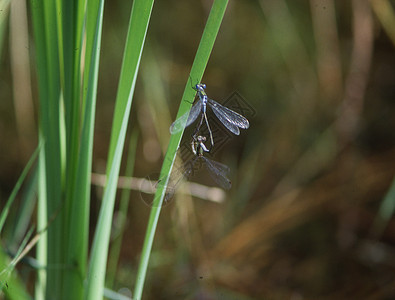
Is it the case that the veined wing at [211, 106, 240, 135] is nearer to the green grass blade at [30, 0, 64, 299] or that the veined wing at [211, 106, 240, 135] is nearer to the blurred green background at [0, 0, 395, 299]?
the green grass blade at [30, 0, 64, 299]

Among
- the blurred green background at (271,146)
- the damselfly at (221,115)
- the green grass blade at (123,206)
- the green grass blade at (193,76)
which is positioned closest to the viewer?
the green grass blade at (193,76)

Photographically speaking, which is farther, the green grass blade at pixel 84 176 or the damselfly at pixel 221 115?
the damselfly at pixel 221 115

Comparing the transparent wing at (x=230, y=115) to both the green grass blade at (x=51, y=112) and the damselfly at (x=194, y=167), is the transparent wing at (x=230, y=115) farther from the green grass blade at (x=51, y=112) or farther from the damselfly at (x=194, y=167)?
the green grass blade at (x=51, y=112)

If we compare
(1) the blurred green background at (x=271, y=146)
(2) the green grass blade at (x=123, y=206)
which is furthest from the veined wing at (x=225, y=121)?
(1) the blurred green background at (x=271, y=146)

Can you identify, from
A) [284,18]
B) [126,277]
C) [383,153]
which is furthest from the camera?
[284,18]

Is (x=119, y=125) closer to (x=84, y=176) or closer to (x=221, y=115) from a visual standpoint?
(x=84, y=176)

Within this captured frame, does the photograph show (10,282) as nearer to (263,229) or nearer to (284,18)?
(263,229)

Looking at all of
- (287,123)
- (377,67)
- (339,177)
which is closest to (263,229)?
(339,177)
